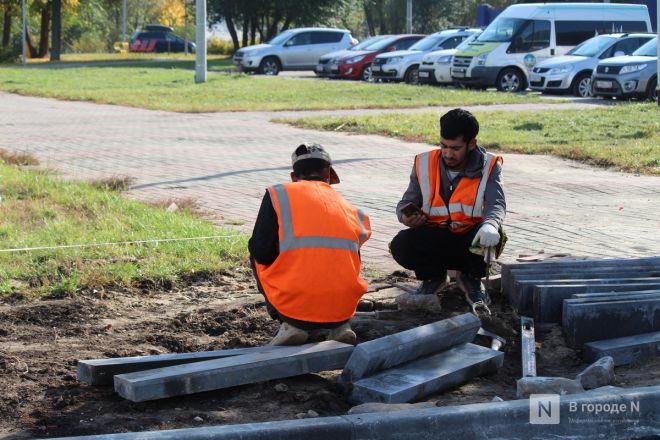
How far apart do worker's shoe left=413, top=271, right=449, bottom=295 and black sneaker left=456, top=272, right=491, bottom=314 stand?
10 cm

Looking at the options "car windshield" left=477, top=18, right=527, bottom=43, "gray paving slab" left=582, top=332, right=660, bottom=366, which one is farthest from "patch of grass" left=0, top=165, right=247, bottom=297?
"car windshield" left=477, top=18, right=527, bottom=43

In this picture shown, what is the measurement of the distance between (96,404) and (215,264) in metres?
2.70

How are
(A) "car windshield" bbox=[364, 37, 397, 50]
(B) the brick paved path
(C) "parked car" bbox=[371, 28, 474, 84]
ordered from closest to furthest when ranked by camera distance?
(B) the brick paved path, (C) "parked car" bbox=[371, 28, 474, 84], (A) "car windshield" bbox=[364, 37, 397, 50]

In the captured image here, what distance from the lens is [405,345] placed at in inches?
196

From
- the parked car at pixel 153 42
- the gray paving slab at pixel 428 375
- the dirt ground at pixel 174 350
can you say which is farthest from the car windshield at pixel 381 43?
the gray paving slab at pixel 428 375

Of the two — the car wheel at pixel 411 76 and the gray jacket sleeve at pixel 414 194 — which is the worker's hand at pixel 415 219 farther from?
the car wheel at pixel 411 76

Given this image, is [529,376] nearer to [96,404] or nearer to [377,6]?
[96,404]

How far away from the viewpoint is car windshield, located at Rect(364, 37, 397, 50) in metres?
36.3

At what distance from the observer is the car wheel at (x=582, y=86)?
26828 millimetres

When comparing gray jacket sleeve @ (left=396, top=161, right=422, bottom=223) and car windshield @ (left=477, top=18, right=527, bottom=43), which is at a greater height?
car windshield @ (left=477, top=18, right=527, bottom=43)

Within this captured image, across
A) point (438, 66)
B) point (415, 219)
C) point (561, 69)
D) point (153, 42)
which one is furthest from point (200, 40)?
point (153, 42)

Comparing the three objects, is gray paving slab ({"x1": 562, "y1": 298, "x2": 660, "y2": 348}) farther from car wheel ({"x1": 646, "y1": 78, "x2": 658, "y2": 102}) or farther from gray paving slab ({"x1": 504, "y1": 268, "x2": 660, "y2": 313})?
car wheel ({"x1": 646, "y1": 78, "x2": 658, "y2": 102})

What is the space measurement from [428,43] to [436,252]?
92.3ft
